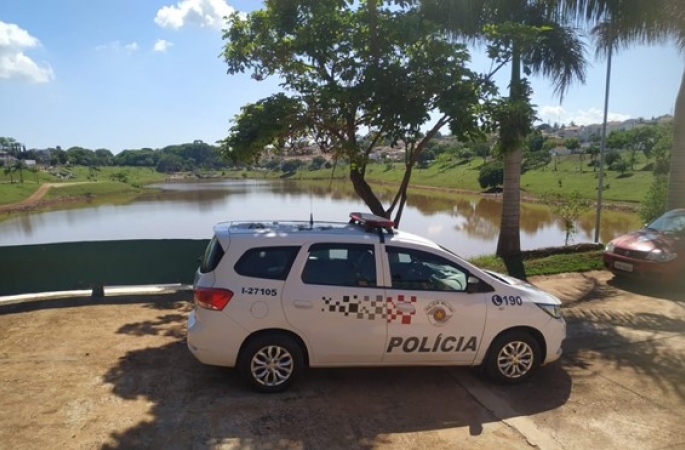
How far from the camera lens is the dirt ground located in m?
3.81

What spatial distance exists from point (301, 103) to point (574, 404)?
524 cm

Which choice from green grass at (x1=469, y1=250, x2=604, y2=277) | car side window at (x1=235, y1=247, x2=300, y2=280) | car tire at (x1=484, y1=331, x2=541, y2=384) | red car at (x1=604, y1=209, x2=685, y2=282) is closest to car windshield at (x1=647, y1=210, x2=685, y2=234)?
red car at (x1=604, y1=209, x2=685, y2=282)

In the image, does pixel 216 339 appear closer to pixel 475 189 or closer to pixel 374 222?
pixel 374 222

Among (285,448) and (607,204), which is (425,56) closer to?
(285,448)

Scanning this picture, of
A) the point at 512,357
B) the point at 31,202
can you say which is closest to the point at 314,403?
the point at 512,357

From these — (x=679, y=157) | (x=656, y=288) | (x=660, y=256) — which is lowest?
(x=656, y=288)

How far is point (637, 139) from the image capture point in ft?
193

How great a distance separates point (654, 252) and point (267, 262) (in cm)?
737

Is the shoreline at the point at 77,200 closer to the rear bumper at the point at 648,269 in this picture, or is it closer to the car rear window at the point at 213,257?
the rear bumper at the point at 648,269

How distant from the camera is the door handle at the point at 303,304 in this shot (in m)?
4.38

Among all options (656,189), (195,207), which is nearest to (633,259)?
(656,189)

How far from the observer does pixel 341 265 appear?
4559 millimetres

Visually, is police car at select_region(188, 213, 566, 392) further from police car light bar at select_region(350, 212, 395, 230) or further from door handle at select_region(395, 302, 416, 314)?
police car light bar at select_region(350, 212, 395, 230)

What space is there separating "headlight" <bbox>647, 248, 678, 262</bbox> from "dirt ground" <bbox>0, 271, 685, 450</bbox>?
2.33 metres
